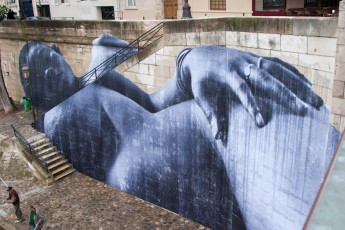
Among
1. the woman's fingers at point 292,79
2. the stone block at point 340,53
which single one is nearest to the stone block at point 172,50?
the woman's fingers at point 292,79

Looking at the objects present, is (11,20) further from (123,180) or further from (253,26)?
(253,26)

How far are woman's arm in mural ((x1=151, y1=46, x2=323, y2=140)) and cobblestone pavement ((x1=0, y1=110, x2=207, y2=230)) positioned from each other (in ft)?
13.2

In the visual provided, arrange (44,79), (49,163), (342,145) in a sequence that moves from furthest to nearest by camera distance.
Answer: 1. (44,79)
2. (49,163)
3. (342,145)

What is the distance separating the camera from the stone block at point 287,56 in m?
9.93

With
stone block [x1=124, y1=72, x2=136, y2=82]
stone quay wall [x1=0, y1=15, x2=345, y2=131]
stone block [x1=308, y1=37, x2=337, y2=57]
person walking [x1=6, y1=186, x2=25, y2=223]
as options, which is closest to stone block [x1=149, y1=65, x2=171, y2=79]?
stone quay wall [x1=0, y1=15, x2=345, y2=131]

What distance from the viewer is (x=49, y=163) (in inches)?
690

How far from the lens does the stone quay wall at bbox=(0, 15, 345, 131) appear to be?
355 inches

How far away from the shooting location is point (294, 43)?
9867 mm

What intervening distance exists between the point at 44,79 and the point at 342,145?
18715 mm

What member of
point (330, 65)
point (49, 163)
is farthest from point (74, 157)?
point (330, 65)

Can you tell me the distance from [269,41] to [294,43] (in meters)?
0.78

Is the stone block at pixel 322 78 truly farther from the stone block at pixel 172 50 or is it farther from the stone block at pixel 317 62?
the stone block at pixel 172 50

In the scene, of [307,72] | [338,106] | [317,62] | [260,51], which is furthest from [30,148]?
[338,106]

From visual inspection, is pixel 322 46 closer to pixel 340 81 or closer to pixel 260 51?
pixel 340 81
